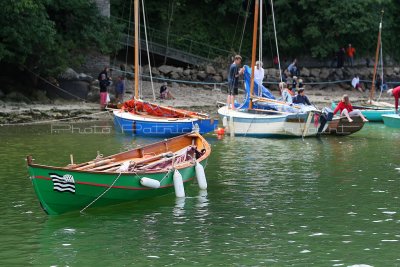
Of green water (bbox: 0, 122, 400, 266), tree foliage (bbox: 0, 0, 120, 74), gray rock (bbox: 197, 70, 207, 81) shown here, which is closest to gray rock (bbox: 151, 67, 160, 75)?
gray rock (bbox: 197, 70, 207, 81)

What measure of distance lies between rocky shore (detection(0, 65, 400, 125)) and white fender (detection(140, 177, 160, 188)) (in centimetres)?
1624

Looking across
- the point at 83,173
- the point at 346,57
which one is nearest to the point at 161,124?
the point at 83,173

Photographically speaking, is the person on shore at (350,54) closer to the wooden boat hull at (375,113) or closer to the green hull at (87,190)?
the wooden boat hull at (375,113)

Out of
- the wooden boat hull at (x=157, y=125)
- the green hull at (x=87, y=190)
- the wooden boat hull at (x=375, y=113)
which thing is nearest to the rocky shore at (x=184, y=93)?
the wooden boat hull at (x=157, y=125)

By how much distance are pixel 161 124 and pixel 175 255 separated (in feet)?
49.9

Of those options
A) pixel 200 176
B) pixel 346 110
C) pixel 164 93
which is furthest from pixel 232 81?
pixel 200 176

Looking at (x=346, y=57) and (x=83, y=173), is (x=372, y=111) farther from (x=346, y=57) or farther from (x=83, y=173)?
(x=83, y=173)

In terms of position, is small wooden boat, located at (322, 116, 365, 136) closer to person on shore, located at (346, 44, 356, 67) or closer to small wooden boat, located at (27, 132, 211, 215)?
small wooden boat, located at (27, 132, 211, 215)

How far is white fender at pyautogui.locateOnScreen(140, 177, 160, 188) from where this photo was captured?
17.0 metres

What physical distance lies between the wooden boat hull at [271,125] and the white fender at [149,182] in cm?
1226

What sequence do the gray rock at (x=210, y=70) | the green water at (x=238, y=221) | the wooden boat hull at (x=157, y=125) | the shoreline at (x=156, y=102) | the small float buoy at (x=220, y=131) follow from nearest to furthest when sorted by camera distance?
the green water at (x=238, y=221) → the wooden boat hull at (x=157, y=125) → the small float buoy at (x=220, y=131) → the shoreline at (x=156, y=102) → the gray rock at (x=210, y=70)

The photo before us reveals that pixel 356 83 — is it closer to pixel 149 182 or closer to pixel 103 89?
pixel 103 89

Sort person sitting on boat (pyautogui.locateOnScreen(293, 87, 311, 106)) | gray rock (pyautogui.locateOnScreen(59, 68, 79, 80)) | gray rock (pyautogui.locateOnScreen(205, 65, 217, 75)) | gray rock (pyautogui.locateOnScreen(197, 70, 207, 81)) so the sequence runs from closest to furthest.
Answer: person sitting on boat (pyautogui.locateOnScreen(293, 87, 311, 106)), gray rock (pyautogui.locateOnScreen(59, 68, 79, 80)), gray rock (pyautogui.locateOnScreen(197, 70, 207, 81)), gray rock (pyautogui.locateOnScreen(205, 65, 217, 75))

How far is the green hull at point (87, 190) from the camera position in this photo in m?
15.5
